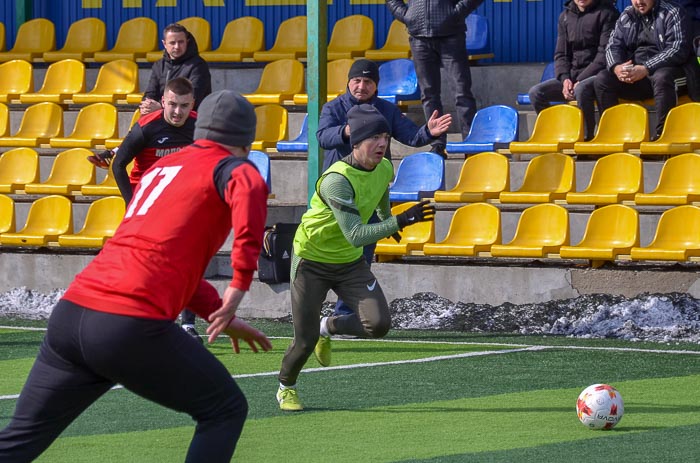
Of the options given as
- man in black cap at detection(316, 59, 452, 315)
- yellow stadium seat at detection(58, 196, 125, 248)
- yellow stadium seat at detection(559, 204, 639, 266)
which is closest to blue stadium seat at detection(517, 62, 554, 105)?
yellow stadium seat at detection(559, 204, 639, 266)

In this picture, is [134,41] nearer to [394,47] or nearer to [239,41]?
[239,41]

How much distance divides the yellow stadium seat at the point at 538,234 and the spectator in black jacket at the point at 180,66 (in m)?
3.17

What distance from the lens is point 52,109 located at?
55.8ft

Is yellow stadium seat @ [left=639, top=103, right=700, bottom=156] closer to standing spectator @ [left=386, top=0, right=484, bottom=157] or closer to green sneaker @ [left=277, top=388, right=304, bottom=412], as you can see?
standing spectator @ [left=386, top=0, right=484, bottom=157]

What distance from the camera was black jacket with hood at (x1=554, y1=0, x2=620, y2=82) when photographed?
13.8 meters

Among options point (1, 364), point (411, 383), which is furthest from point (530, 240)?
point (1, 364)

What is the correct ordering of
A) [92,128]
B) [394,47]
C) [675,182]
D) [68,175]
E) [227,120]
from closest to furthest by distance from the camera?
[227,120] < [675,182] < [68,175] < [92,128] < [394,47]

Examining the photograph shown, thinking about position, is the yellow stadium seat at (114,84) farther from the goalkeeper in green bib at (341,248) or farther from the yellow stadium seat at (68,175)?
the goalkeeper in green bib at (341,248)

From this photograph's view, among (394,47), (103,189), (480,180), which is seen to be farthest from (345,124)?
(394,47)

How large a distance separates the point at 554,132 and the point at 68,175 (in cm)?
557

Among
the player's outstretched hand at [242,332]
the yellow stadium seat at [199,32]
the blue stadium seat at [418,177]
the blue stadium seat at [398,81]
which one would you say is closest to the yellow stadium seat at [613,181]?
the blue stadium seat at [418,177]

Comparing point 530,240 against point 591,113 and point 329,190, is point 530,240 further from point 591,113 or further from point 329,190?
point 329,190

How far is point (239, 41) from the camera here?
1805 cm

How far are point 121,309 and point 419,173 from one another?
31.8 feet
